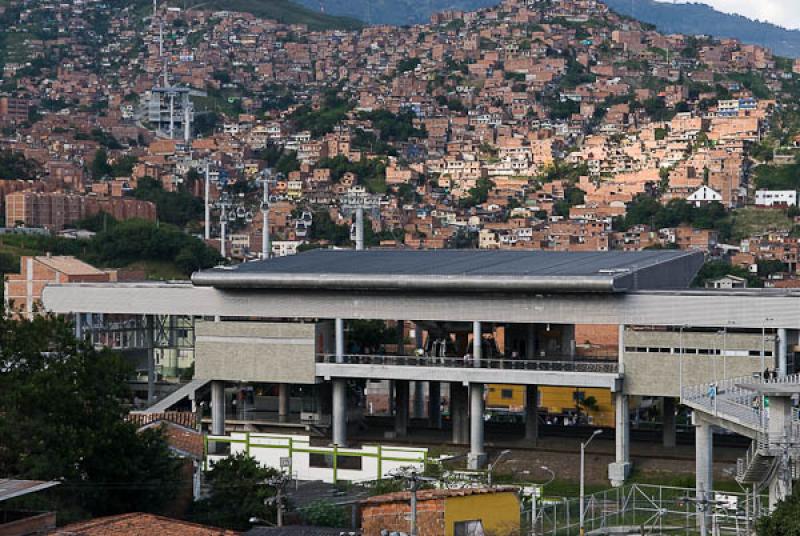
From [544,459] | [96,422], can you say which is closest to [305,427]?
[544,459]

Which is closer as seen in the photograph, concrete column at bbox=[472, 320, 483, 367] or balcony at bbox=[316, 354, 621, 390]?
balcony at bbox=[316, 354, 621, 390]

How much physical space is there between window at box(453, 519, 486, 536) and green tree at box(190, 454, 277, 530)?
671cm

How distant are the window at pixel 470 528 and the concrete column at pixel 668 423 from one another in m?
20.3

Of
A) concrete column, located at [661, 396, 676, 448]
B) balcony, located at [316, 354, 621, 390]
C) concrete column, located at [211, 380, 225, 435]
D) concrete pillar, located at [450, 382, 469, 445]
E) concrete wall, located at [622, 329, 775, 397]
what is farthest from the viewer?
concrete column, located at [211, 380, 225, 435]

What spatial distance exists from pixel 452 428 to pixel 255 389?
12.2 m

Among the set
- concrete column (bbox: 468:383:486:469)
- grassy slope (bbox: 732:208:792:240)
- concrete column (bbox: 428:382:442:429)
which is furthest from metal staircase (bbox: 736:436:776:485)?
grassy slope (bbox: 732:208:792:240)

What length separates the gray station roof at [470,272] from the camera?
168ft

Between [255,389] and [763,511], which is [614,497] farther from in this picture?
[255,389]

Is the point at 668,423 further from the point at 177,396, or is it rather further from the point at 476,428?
the point at 177,396

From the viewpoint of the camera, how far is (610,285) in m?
49.7

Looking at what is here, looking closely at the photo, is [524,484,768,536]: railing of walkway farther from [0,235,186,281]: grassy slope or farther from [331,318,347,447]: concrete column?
[0,235,186,281]: grassy slope

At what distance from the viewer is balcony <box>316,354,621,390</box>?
5156cm

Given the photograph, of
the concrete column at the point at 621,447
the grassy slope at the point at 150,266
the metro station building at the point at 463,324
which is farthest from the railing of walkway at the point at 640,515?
the grassy slope at the point at 150,266

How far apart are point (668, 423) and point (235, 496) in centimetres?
1799
